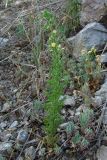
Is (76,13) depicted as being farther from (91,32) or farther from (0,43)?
(0,43)

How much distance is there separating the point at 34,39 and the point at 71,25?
1.20 feet

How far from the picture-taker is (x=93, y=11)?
3.64 metres

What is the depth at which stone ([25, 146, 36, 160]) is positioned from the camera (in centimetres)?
260

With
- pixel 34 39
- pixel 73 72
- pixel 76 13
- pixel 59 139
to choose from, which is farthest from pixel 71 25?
pixel 59 139

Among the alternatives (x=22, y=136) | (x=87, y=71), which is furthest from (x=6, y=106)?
(x=87, y=71)

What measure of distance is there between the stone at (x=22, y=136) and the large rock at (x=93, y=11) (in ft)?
4.30

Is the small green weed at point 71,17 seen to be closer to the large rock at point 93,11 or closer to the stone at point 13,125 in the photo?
the large rock at point 93,11

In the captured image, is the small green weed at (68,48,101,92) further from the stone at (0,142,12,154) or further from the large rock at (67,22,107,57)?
the stone at (0,142,12,154)

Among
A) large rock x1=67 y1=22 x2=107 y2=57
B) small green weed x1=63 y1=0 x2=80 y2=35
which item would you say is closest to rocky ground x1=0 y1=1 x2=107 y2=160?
large rock x1=67 y1=22 x2=107 y2=57

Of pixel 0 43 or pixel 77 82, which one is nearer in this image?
pixel 77 82

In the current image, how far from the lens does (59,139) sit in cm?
267

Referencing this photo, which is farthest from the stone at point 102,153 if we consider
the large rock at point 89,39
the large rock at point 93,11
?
the large rock at point 93,11

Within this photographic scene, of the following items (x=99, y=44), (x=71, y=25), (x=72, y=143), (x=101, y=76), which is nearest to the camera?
(x=72, y=143)

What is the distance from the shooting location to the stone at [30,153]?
2602 millimetres
